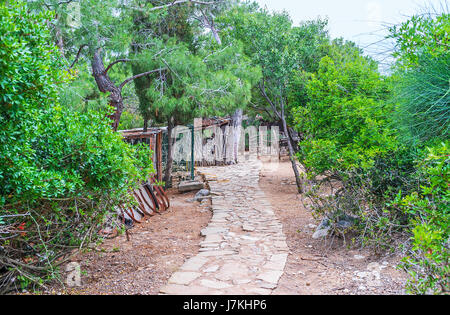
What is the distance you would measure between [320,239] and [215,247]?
5.03 feet

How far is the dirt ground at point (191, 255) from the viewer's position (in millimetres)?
3473

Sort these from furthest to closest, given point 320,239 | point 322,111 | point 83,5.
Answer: point 83,5 < point 322,111 < point 320,239

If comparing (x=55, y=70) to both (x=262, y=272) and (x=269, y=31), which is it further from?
(x=269, y=31)

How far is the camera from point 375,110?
181 inches

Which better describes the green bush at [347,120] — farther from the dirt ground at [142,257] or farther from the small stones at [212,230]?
the dirt ground at [142,257]

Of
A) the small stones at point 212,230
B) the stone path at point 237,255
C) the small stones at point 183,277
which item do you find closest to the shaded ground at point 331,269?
the stone path at point 237,255

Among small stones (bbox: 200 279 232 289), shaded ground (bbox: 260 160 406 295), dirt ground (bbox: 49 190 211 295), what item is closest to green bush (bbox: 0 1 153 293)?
dirt ground (bbox: 49 190 211 295)

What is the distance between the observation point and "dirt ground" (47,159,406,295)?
3473 mm

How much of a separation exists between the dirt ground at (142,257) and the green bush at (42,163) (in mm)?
438

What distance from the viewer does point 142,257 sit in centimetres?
457

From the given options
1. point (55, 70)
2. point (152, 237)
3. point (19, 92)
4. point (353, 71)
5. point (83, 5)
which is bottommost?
point (152, 237)

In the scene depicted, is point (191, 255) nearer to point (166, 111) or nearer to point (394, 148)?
point (394, 148)

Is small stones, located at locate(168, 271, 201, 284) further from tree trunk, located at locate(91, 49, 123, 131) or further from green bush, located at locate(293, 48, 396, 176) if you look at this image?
tree trunk, located at locate(91, 49, 123, 131)
